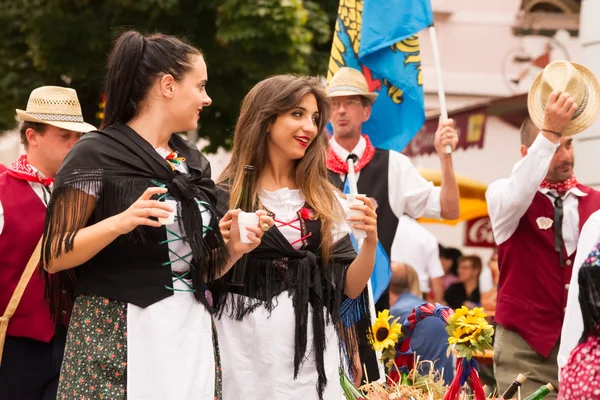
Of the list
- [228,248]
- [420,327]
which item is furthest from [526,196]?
[228,248]

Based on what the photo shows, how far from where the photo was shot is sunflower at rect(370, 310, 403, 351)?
545 cm

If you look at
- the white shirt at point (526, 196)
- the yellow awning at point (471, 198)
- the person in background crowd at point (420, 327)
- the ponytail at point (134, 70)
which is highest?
the ponytail at point (134, 70)

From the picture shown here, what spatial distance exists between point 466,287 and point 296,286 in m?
9.03

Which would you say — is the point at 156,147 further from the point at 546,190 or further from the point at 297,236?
the point at 546,190

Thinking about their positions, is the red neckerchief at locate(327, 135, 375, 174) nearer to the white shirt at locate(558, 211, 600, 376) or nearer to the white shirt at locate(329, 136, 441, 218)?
the white shirt at locate(329, 136, 441, 218)

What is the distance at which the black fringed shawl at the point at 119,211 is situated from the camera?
4.16 m

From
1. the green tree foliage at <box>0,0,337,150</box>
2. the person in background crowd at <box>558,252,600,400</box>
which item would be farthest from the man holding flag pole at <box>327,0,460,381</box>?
the green tree foliage at <box>0,0,337,150</box>

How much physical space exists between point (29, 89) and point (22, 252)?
772 cm

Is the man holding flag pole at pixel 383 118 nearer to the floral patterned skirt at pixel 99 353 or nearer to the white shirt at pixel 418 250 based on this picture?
the floral patterned skirt at pixel 99 353

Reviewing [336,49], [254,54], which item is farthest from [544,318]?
[254,54]

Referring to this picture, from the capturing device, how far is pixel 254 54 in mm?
12336

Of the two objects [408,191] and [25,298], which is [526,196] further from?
[25,298]

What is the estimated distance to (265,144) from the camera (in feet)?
16.9

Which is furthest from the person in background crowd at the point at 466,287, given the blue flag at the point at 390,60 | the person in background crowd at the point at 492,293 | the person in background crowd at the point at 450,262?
the blue flag at the point at 390,60
